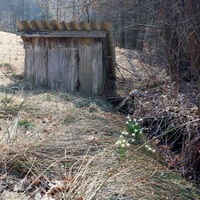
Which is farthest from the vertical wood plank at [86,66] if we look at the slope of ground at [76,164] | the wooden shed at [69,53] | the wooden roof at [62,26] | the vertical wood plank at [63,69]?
the slope of ground at [76,164]

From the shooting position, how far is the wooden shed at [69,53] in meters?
6.77

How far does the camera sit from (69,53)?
7.02m

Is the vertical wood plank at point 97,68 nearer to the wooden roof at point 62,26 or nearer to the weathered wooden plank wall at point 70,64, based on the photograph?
the weathered wooden plank wall at point 70,64

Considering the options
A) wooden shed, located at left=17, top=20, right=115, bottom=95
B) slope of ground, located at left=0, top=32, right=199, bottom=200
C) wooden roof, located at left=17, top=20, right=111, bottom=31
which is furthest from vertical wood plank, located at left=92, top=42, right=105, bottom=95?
slope of ground, located at left=0, top=32, right=199, bottom=200

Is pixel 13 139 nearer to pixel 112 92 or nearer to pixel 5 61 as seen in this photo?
pixel 112 92

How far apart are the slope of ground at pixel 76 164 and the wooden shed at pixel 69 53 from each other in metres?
2.54

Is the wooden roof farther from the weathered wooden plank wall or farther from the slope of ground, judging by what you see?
the slope of ground

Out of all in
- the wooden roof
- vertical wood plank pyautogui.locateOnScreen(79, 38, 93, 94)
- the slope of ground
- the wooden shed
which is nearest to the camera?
the slope of ground

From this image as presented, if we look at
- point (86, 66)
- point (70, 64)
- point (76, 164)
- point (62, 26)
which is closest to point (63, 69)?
point (70, 64)

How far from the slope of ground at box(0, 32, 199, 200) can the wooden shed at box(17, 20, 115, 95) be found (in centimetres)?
254

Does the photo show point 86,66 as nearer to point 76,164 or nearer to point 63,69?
point 63,69

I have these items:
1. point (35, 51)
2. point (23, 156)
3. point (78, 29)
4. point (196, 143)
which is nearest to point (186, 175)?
point (196, 143)

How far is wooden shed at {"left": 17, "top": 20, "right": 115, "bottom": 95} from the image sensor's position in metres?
6.77

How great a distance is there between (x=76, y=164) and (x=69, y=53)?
15.2 ft
